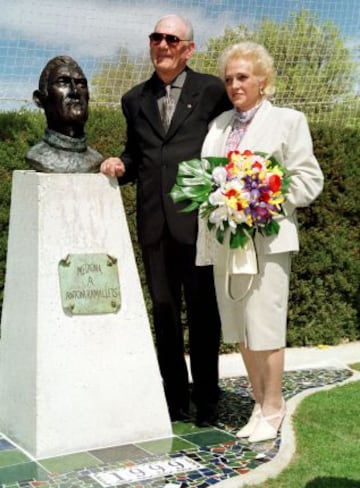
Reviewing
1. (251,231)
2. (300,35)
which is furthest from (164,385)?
(300,35)

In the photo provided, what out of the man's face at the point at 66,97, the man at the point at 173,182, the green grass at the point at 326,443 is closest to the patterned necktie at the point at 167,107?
the man at the point at 173,182

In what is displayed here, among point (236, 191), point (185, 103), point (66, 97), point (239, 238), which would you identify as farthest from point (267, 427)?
point (66, 97)

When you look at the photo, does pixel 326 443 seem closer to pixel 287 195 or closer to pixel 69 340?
pixel 287 195

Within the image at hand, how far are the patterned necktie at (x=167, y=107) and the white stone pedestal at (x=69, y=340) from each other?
51 cm

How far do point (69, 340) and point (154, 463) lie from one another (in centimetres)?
79

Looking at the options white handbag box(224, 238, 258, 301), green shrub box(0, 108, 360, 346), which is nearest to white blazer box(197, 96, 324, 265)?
white handbag box(224, 238, 258, 301)

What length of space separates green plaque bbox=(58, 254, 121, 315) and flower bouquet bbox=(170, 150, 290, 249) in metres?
0.58

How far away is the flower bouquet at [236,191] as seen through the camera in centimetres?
452

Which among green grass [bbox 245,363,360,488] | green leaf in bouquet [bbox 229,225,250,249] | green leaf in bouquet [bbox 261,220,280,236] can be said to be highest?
green leaf in bouquet [bbox 261,220,280,236]

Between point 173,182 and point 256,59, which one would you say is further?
point 173,182

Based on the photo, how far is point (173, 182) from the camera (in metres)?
5.00

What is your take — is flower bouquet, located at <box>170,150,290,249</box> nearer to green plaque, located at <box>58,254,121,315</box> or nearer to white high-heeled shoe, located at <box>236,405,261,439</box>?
green plaque, located at <box>58,254,121,315</box>

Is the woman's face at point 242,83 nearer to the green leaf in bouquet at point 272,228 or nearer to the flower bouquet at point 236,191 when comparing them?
the flower bouquet at point 236,191

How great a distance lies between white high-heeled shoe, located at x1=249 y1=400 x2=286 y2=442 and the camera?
4.96m
